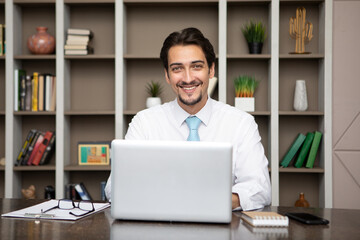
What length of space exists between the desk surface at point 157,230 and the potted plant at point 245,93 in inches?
87.9

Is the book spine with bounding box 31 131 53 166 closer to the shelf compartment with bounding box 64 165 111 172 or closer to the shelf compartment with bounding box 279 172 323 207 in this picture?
the shelf compartment with bounding box 64 165 111 172

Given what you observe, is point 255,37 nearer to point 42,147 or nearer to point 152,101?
point 152,101

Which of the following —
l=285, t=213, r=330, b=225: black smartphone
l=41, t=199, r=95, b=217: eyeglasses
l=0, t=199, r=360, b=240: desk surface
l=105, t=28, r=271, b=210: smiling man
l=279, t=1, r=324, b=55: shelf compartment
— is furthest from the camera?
l=279, t=1, r=324, b=55: shelf compartment

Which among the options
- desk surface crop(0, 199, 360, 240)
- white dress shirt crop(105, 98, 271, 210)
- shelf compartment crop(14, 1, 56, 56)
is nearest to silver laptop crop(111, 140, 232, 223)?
desk surface crop(0, 199, 360, 240)

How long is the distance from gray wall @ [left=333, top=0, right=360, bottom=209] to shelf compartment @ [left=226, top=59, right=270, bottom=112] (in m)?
0.61

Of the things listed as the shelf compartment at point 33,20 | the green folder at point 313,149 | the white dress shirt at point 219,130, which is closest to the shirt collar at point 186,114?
the white dress shirt at point 219,130

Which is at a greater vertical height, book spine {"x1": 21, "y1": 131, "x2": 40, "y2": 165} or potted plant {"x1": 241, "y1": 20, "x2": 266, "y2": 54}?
potted plant {"x1": 241, "y1": 20, "x2": 266, "y2": 54}

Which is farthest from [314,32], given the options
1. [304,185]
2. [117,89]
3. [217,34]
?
[117,89]

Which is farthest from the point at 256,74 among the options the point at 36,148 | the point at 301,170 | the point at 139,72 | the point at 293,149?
the point at 36,148

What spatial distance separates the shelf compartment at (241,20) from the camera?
12.7 ft

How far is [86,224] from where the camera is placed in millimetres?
1384

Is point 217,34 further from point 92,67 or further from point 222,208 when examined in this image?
point 222,208

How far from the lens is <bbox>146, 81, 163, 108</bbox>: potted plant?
3.74 metres

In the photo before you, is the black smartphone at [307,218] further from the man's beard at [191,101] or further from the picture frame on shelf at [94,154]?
the picture frame on shelf at [94,154]
